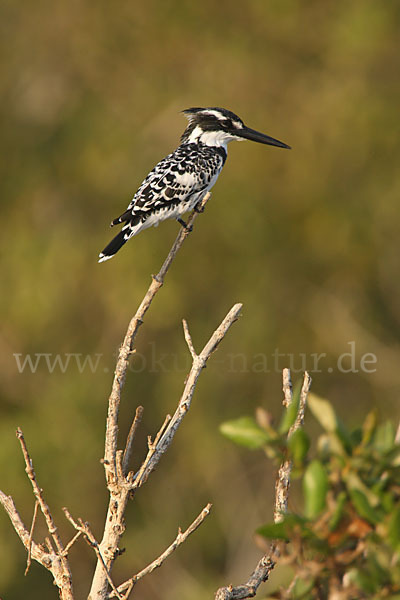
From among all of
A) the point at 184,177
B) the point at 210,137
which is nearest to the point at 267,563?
the point at 184,177

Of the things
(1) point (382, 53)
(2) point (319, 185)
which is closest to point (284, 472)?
(2) point (319, 185)

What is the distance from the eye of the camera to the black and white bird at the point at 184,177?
163 inches

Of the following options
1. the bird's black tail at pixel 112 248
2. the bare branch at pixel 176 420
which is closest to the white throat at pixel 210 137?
the bird's black tail at pixel 112 248

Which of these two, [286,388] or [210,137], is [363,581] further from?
[210,137]

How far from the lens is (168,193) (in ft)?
13.8

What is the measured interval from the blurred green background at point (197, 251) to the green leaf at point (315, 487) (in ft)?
26.5

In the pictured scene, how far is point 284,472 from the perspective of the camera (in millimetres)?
2078

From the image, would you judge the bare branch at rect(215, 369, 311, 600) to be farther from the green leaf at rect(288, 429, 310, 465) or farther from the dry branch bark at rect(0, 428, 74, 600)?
the green leaf at rect(288, 429, 310, 465)

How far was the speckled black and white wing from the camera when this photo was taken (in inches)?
163

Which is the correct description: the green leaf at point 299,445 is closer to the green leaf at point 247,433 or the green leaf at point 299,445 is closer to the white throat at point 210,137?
the green leaf at point 247,433

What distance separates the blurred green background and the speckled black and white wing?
4656 millimetres

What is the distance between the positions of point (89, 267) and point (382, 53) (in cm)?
515

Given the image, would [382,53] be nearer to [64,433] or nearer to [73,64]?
[73,64]

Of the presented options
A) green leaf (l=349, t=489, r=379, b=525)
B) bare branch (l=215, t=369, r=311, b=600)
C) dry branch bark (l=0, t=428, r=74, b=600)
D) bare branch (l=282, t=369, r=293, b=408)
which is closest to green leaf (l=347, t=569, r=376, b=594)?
green leaf (l=349, t=489, r=379, b=525)
